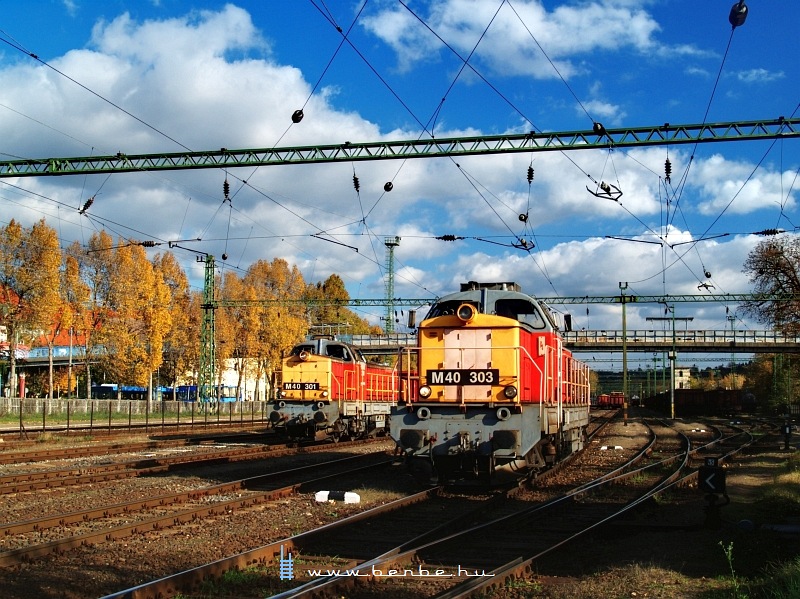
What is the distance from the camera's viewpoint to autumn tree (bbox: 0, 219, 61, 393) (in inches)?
1954

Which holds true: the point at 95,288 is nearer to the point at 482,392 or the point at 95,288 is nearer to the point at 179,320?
the point at 179,320

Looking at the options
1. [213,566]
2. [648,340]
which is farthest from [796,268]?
[213,566]

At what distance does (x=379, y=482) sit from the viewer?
15898 mm

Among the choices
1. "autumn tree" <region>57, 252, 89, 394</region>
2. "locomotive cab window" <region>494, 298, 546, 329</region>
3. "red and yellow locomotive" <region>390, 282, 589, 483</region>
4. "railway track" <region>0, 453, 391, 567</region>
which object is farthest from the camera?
"autumn tree" <region>57, 252, 89, 394</region>

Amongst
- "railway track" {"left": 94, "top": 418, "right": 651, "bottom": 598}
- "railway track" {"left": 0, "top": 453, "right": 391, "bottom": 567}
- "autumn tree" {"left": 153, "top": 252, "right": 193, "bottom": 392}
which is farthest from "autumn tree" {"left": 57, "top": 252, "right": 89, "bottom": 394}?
"railway track" {"left": 94, "top": 418, "right": 651, "bottom": 598}

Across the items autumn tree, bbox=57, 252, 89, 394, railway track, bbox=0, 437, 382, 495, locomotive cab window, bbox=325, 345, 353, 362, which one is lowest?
railway track, bbox=0, 437, 382, 495

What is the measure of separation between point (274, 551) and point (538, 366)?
6.47 m

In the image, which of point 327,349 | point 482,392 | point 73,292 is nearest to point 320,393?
point 327,349

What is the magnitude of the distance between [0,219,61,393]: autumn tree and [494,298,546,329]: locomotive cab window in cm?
4359

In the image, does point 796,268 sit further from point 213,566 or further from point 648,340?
point 213,566

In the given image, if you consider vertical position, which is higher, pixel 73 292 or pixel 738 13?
pixel 738 13

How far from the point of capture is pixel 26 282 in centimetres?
5041

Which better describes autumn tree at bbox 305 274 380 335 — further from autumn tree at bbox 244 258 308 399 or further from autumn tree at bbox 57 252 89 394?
autumn tree at bbox 57 252 89 394

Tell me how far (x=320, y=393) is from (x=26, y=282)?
1337 inches
